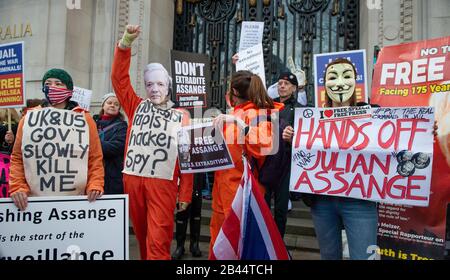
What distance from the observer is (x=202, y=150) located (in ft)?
10.8

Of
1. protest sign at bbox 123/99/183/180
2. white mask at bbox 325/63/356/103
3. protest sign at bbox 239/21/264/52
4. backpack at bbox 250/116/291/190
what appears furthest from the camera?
protest sign at bbox 239/21/264/52

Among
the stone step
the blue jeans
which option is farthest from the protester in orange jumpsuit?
the stone step

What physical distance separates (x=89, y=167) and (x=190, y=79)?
5.53 feet

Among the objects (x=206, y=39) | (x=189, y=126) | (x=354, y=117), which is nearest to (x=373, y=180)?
(x=354, y=117)

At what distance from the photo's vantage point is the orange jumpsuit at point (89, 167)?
2809 millimetres

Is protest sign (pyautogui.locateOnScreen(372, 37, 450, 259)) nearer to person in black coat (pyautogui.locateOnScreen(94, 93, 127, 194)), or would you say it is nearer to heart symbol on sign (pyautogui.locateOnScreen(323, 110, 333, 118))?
heart symbol on sign (pyautogui.locateOnScreen(323, 110, 333, 118))

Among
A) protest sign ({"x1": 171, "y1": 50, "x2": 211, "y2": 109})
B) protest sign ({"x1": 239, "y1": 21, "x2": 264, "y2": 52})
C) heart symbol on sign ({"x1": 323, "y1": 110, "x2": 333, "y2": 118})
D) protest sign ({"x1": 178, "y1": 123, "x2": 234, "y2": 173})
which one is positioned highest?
protest sign ({"x1": 239, "y1": 21, "x2": 264, "y2": 52})

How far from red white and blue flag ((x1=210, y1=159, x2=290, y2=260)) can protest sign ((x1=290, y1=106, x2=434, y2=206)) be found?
48 cm

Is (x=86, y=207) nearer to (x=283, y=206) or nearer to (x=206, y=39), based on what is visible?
(x=283, y=206)

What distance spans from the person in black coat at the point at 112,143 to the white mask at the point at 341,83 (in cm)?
219

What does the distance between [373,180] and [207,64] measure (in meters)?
2.34

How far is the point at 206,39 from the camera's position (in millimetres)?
9195

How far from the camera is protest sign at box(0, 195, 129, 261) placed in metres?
2.63

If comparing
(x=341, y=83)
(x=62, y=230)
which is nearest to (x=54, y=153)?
(x=62, y=230)
